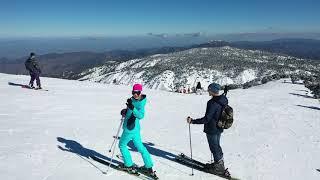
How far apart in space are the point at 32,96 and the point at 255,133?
46.6ft

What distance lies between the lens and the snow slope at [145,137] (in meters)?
9.91

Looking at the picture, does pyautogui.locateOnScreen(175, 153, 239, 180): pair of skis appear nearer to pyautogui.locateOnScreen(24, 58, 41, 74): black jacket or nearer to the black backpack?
the black backpack

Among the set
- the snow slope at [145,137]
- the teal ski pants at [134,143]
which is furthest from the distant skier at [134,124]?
the snow slope at [145,137]

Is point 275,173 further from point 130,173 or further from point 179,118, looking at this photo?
point 179,118

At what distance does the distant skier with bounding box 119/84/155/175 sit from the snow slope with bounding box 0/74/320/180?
51 cm

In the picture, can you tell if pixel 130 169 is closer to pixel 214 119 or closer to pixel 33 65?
pixel 214 119

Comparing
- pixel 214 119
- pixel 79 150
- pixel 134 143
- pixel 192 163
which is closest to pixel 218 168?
pixel 192 163

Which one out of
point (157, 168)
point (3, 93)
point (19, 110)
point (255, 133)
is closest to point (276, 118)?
point (255, 133)

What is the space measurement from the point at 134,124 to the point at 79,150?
377 centimetres

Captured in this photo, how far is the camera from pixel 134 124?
8.45 meters

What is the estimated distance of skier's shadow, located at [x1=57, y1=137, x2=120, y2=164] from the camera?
35.1ft

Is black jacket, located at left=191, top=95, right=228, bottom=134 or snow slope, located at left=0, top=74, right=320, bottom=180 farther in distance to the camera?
snow slope, located at left=0, top=74, right=320, bottom=180

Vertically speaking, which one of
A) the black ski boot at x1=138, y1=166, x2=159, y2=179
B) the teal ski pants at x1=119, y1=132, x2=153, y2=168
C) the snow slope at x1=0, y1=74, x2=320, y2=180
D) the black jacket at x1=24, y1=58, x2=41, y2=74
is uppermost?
the black jacket at x1=24, y1=58, x2=41, y2=74

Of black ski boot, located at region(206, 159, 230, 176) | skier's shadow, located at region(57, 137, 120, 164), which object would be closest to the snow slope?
skier's shadow, located at region(57, 137, 120, 164)
